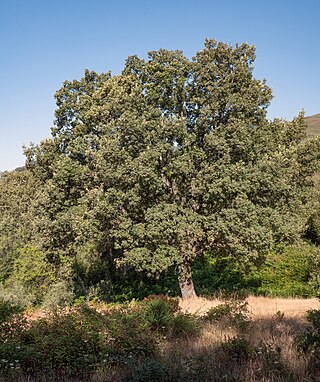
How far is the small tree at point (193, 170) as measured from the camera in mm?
14852

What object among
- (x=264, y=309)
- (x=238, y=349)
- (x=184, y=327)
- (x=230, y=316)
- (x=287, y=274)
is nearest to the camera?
(x=238, y=349)

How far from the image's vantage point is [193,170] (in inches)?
621

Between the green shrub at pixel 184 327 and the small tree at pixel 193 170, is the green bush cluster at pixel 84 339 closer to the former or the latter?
the green shrub at pixel 184 327

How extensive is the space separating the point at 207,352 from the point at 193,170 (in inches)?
377

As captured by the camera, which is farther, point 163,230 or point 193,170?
point 193,170

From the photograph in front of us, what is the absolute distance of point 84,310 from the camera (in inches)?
372

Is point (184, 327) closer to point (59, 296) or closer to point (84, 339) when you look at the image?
point (84, 339)

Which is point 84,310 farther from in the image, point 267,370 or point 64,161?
point 64,161

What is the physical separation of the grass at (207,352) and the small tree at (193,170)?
4.69 meters

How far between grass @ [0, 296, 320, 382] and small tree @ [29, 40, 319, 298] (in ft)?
15.4

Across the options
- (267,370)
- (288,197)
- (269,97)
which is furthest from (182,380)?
(269,97)

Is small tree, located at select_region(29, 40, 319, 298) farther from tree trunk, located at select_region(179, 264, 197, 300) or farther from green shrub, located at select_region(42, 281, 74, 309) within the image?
green shrub, located at select_region(42, 281, 74, 309)

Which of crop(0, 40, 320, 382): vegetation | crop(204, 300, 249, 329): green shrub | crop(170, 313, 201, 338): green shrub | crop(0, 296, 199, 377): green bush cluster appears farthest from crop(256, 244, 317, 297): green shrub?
crop(0, 296, 199, 377): green bush cluster

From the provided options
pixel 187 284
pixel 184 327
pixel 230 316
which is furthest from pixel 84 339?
pixel 187 284
